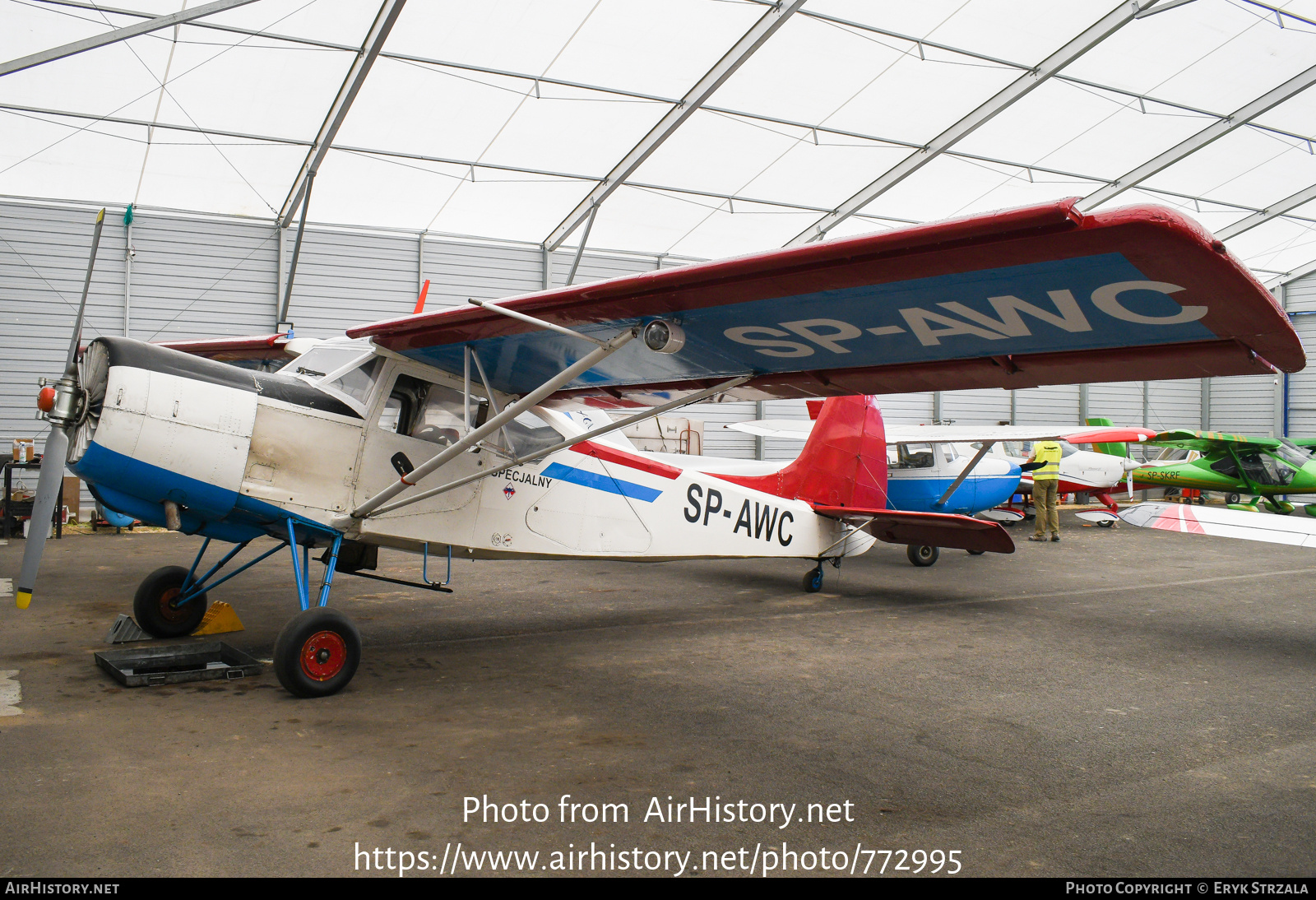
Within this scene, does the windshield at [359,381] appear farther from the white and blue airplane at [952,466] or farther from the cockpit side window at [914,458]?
the cockpit side window at [914,458]

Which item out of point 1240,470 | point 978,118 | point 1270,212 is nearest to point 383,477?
point 978,118

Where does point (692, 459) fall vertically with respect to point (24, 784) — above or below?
above

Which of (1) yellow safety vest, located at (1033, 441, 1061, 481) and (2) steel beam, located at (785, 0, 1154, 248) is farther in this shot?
(1) yellow safety vest, located at (1033, 441, 1061, 481)

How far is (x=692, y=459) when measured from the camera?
41.5 feet

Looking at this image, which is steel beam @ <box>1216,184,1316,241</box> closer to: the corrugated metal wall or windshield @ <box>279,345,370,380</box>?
the corrugated metal wall

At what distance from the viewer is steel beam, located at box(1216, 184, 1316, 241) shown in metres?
20.5

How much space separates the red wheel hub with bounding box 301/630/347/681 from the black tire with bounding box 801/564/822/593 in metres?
5.51

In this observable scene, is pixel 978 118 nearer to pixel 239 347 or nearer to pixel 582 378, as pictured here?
pixel 582 378

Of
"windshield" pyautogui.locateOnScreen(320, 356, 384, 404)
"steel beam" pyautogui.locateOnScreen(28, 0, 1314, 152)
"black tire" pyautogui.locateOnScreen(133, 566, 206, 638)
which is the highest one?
"steel beam" pyautogui.locateOnScreen(28, 0, 1314, 152)

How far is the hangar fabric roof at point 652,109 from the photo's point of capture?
11914 mm

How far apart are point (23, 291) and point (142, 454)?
14.4 metres

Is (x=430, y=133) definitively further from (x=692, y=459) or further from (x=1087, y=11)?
(x=1087, y=11)

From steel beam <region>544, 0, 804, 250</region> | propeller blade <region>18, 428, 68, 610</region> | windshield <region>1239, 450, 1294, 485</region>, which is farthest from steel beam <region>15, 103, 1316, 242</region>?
propeller blade <region>18, 428, 68, 610</region>

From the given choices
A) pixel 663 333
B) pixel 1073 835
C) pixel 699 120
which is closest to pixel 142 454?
pixel 663 333
